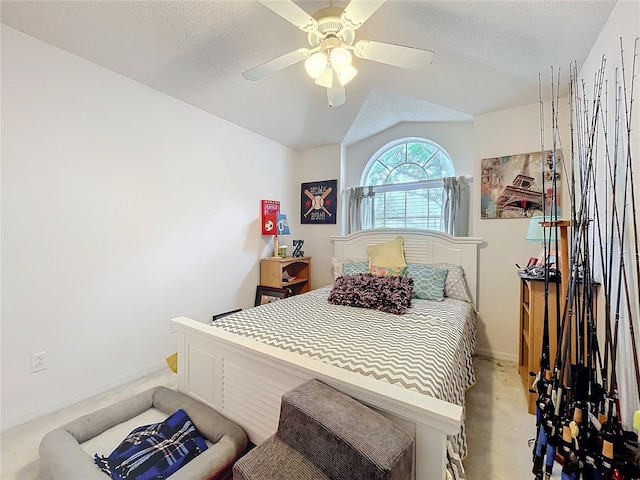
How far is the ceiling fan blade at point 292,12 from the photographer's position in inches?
53.6

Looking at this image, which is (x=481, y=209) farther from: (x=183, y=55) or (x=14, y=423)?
(x=14, y=423)

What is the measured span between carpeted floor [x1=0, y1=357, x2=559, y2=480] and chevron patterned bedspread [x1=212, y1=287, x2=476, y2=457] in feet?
0.62

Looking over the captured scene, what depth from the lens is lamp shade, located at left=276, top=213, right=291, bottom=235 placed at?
3.74 meters

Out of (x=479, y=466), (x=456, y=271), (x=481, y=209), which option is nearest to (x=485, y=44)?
(x=481, y=209)

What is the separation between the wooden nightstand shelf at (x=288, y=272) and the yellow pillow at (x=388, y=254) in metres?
1.06

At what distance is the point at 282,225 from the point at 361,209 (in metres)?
1.09

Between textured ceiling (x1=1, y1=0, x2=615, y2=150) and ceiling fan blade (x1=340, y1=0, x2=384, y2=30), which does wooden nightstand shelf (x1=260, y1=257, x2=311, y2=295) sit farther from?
ceiling fan blade (x1=340, y1=0, x2=384, y2=30)

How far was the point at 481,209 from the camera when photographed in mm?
2879

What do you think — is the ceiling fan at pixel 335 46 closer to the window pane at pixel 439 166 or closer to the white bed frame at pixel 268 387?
the white bed frame at pixel 268 387

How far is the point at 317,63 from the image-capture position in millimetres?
1666

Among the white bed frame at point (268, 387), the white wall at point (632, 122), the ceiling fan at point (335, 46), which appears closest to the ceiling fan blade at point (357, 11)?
the ceiling fan at point (335, 46)

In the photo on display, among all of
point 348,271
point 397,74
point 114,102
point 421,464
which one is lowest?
point 421,464

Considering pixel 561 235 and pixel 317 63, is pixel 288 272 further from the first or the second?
pixel 561 235

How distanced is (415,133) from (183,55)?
2645 millimetres
